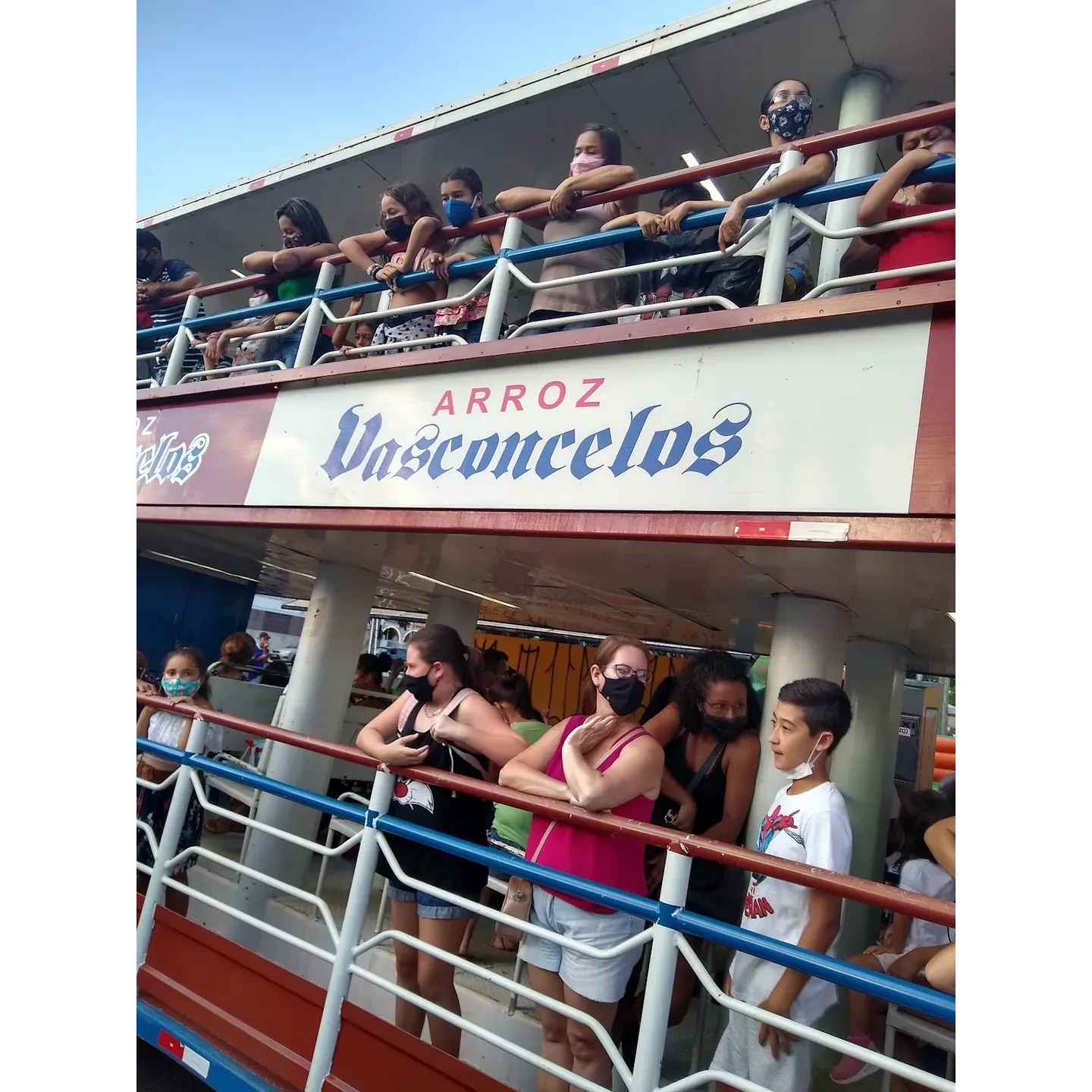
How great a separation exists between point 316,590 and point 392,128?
3.83 m

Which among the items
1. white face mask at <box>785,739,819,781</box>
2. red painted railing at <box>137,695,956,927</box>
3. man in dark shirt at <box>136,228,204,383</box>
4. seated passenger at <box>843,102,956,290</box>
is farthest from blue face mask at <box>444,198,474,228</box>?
white face mask at <box>785,739,819,781</box>

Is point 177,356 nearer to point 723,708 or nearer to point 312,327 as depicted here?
point 312,327

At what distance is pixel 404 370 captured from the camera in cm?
374

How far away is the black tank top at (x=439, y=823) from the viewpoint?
8.76ft

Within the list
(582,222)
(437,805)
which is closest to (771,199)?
(582,222)

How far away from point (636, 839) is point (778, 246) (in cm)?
228

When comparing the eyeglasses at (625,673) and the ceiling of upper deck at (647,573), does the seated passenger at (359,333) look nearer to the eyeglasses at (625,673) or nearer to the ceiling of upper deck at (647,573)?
the ceiling of upper deck at (647,573)

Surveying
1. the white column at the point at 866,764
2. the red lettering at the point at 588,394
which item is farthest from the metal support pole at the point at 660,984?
the white column at the point at 866,764

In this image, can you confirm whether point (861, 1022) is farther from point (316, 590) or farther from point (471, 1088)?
point (316, 590)

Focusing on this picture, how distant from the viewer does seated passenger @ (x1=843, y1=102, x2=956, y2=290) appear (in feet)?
8.77

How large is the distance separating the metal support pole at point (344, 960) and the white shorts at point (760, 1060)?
1.25 meters

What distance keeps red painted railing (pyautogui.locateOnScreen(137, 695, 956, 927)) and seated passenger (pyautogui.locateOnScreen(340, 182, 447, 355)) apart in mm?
2450

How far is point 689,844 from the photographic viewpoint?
6.53 ft
